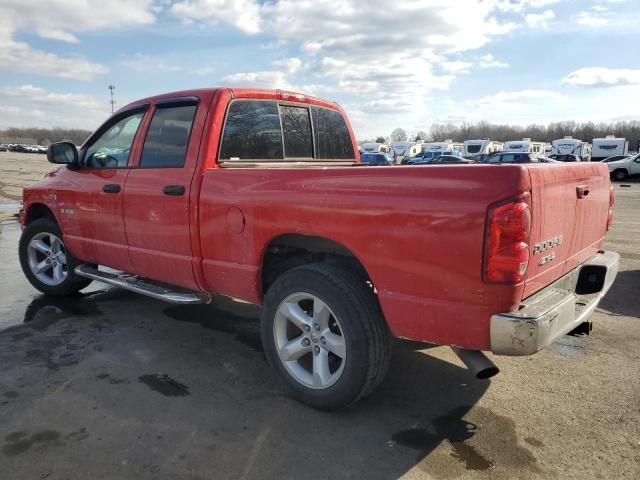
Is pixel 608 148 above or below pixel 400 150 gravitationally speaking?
below

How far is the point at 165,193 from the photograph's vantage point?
3.96 m

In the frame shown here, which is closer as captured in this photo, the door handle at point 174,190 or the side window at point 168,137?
the door handle at point 174,190

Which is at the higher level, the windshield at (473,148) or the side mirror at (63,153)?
the side mirror at (63,153)

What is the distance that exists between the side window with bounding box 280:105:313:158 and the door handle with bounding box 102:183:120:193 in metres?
1.51

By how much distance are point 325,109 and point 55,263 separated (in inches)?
134

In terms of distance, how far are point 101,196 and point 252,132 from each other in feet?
5.21

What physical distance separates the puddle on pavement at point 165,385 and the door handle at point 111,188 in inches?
66.7

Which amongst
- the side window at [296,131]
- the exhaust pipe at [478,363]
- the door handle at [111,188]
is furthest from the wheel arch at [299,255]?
the door handle at [111,188]

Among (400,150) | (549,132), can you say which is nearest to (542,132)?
(549,132)

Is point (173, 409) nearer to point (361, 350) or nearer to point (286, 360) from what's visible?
point (286, 360)

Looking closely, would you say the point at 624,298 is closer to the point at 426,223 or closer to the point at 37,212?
the point at 426,223

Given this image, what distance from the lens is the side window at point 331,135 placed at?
4.91 m

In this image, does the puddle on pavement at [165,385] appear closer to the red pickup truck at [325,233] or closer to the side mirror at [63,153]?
the red pickup truck at [325,233]

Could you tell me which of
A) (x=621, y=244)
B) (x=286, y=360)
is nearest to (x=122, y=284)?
(x=286, y=360)
